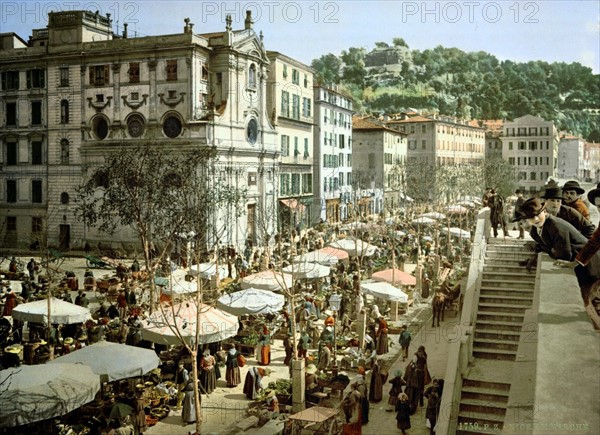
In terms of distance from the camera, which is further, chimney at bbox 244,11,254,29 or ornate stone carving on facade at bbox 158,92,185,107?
chimney at bbox 244,11,254,29

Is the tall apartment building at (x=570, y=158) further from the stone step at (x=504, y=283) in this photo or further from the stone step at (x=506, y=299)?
the stone step at (x=506, y=299)

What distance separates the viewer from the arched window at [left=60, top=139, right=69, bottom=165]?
4891cm

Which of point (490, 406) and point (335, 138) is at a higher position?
point (335, 138)

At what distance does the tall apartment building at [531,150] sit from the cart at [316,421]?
93.6 metres

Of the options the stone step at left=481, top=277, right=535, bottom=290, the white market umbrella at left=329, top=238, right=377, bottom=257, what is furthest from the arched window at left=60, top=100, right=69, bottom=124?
the stone step at left=481, top=277, right=535, bottom=290

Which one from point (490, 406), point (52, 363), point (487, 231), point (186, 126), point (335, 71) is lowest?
point (490, 406)

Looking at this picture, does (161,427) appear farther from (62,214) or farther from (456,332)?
(62,214)

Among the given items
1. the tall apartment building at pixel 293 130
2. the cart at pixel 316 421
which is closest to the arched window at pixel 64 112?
the tall apartment building at pixel 293 130

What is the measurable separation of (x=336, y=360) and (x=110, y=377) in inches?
347

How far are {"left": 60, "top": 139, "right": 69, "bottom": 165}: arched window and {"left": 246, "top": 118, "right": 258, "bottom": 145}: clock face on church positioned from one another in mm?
14844

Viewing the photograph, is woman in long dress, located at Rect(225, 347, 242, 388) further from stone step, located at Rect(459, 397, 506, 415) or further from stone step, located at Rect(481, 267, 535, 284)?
stone step, located at Rect(481, 267, 535, 284)

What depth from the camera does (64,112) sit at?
48.8m

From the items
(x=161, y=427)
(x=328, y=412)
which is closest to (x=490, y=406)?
(x=328, y=412)

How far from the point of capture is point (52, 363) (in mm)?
14500
